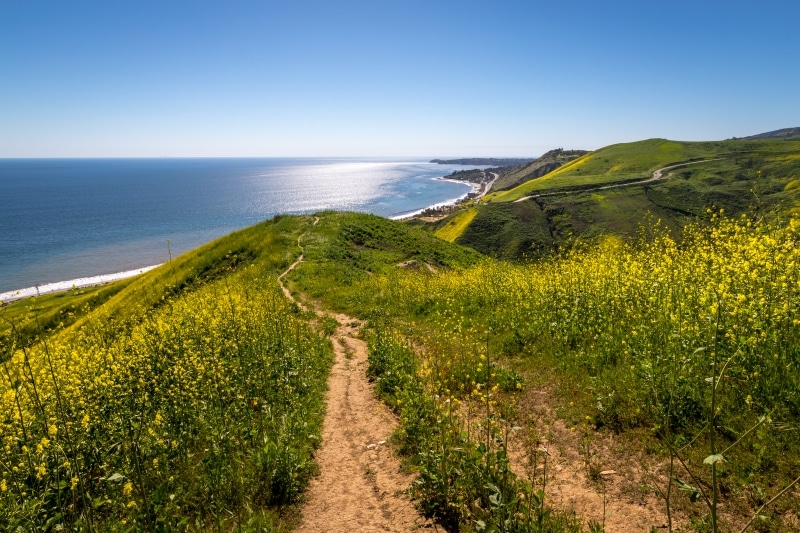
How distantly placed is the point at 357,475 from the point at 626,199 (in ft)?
293

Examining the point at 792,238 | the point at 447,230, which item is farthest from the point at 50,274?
the point at 792,238

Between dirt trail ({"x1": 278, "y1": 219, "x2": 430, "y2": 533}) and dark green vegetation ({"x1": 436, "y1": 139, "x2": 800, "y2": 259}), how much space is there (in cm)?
5334

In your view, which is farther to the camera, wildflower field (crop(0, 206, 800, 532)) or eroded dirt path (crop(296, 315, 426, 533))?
eroded dirt path (crop(296, 315, 426, 533))

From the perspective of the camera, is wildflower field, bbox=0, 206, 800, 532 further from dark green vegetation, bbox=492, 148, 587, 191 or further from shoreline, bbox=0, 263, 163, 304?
dark green vegetation, bbox=492, 148, 587, 191

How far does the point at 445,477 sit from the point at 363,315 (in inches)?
582

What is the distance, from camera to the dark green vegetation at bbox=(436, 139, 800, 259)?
7188 centimetres

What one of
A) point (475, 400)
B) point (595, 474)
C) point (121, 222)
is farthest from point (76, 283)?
point (595, 474)

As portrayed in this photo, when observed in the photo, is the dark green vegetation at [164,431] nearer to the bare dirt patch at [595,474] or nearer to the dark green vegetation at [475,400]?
the dark green vegetation at [475,400]

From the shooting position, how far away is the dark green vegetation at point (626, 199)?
2830 inches

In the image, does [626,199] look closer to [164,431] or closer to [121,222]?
[164,431]

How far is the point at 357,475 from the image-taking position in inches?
282

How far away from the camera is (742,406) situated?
6504mm

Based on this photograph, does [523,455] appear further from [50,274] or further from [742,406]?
[50,274]

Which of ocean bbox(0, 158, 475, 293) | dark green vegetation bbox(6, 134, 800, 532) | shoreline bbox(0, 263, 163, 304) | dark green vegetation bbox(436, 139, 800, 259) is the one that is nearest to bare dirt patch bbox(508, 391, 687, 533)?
dark green vegetation bbox(6, 134, 800, 532)
